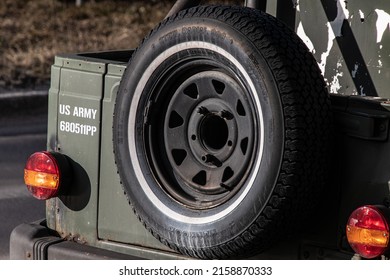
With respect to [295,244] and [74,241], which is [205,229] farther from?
[74,241]

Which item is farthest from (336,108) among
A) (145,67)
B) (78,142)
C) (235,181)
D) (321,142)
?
(78,142)

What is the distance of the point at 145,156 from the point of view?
4.26 m

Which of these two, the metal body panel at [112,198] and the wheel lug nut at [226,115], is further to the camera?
the metal body panel at [112,198]

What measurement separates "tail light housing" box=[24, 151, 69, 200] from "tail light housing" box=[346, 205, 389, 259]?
4.42 ft

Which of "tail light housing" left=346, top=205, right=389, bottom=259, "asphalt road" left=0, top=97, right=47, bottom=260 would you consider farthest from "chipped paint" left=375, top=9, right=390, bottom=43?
"asphalt road" left=0, top=97, right=47, bottom=260

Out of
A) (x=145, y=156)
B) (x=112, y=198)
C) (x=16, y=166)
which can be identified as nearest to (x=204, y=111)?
(x=145, y=156)

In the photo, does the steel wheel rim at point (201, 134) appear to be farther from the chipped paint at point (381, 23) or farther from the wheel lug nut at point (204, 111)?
the chipped paint at point (381, 23)

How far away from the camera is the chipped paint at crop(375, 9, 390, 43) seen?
4.89 meters

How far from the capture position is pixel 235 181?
404 cm

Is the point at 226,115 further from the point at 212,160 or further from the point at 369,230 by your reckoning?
the point at 369,230

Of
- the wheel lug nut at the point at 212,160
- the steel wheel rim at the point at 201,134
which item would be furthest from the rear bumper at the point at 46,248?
the wheel lug nut at the point at 212,160

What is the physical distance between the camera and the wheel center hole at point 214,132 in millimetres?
4148
